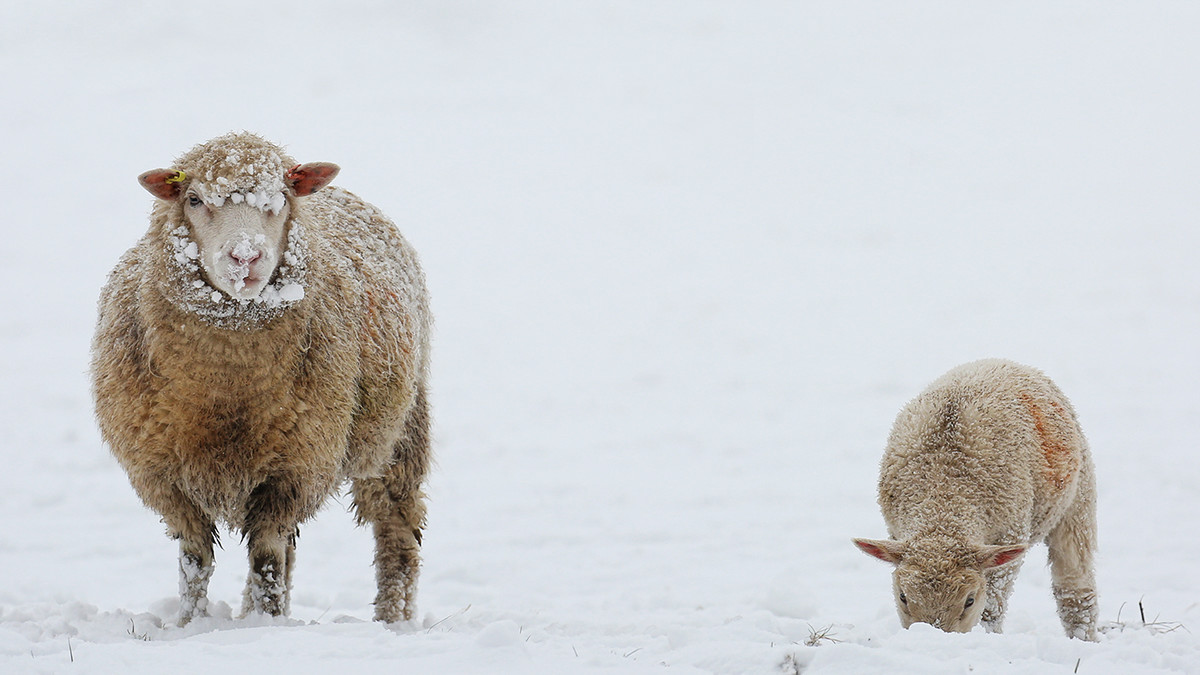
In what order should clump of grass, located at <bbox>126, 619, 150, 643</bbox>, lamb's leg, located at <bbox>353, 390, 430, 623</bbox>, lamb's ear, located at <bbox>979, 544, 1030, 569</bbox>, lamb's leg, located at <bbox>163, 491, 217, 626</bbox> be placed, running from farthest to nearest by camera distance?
lamb's leg, located at <bbox>353, 390, 430, 623</bbox> < lamb's leg, located at <bbox>163, 491, 217, 626</bbox> < lamb's ear, located at <bbox>979, 544, 1030, 569</bbox> < clump of grass, located at <bbox>126, 619, 150, 643</bbox>

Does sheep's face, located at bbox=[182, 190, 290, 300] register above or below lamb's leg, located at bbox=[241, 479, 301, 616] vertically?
above

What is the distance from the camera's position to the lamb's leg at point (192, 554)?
5121 mm

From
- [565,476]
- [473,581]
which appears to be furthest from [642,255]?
[473,581]

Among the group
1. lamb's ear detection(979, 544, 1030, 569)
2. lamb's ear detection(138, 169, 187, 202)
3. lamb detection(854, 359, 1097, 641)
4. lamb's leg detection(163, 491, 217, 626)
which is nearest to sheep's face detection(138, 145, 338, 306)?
lamb's ear detection(138, 169, 187, 202)

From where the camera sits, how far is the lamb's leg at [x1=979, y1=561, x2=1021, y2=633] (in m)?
5.16

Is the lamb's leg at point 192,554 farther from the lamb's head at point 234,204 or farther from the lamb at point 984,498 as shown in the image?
the lamb at point 984,498

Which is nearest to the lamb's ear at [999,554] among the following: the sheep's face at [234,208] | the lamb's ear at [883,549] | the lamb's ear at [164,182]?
the lamb's ear at [883,549]

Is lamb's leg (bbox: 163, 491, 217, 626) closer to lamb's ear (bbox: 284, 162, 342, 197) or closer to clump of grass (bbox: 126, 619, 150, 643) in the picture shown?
clump of grass (bbox: 126, 619, 150, 643)

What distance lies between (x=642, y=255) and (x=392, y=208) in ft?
14.5

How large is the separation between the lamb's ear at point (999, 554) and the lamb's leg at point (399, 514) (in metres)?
2.82

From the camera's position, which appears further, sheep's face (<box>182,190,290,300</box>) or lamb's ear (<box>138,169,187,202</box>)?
lamb's ear (<box>138,169,187,202</box>)

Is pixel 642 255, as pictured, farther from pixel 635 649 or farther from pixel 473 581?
pixel 635 649

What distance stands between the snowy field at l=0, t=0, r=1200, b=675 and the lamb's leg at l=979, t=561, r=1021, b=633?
361 mm

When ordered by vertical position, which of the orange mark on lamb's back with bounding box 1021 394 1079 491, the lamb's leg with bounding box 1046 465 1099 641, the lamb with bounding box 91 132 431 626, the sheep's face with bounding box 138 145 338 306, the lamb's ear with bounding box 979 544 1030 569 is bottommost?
the lamb's leg with bounding box 1046 465 1099 641
